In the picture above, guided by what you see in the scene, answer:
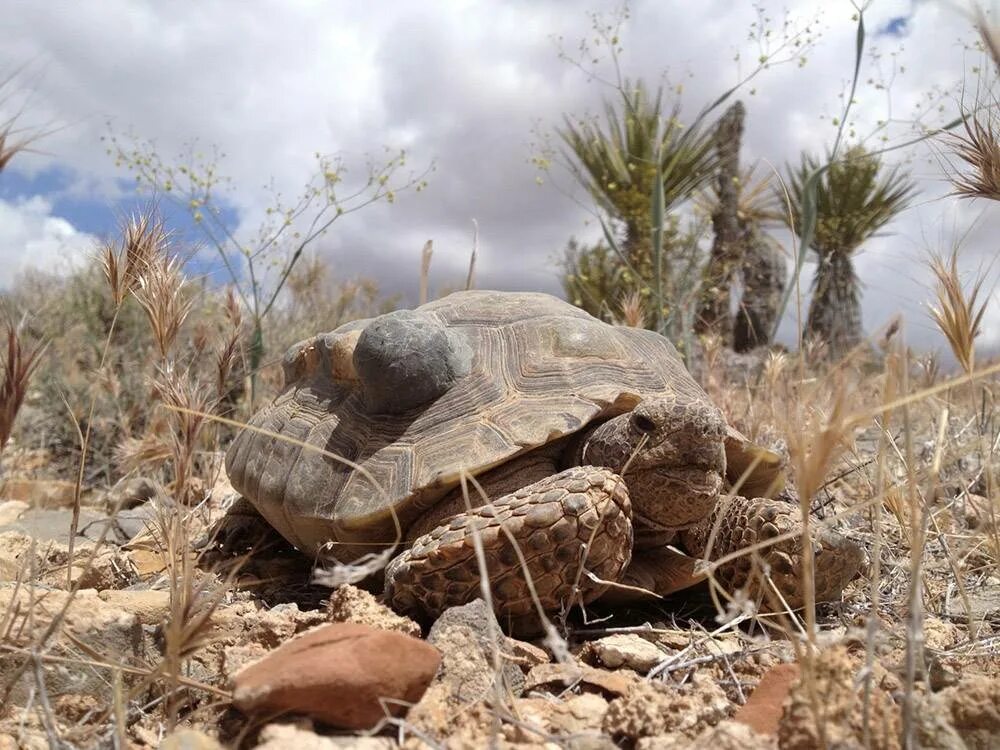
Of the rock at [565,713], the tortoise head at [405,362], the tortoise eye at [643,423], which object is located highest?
the tortoise head at [405,362]

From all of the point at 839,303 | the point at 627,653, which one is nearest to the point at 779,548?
the point at 627,653

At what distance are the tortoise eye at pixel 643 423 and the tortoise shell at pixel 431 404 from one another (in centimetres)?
19

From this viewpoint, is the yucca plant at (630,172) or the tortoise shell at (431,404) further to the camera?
the yucca plant at (630,172)

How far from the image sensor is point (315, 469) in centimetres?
239

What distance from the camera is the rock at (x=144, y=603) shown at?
179cm

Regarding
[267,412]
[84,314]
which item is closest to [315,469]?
[267,412]

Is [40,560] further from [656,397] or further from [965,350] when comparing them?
[965,350]

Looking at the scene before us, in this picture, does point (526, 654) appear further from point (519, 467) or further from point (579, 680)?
point (519, 467)

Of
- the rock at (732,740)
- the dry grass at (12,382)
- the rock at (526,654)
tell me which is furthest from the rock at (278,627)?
Answer: the rock at (732,740)

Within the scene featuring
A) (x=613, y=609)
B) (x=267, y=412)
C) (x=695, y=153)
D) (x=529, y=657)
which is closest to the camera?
(x=529, y=657)

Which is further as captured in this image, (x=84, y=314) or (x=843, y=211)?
(x=843, y=211)

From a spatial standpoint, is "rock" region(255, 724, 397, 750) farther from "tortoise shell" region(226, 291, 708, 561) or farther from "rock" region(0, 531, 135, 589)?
"rock" region(0, 531, 135, 589)

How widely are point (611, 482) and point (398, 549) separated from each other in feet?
2.50

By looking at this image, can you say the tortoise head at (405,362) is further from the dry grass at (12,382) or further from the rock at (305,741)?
the rock at (305,741)
